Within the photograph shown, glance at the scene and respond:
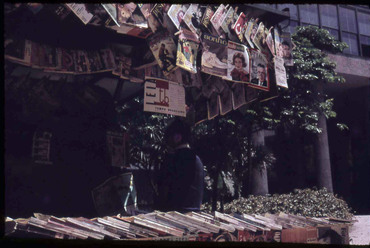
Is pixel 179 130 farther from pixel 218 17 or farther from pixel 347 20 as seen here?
pixel 347 20

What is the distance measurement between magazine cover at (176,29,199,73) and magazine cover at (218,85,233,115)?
156 centimetres

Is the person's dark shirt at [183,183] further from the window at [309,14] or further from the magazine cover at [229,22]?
the window at [309,14]

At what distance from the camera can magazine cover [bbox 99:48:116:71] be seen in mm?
5152

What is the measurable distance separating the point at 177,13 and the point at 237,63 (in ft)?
4.00

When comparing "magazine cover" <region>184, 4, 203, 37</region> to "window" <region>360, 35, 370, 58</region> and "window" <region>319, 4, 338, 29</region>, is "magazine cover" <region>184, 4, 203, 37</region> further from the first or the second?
"window" <region>360, 35, 370, 58</region>

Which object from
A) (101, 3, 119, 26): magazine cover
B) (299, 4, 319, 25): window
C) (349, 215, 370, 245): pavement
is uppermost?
(299, 4, 319, 25): window

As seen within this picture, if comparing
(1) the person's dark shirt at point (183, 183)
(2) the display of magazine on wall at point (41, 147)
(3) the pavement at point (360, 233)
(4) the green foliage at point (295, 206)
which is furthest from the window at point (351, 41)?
(2) the display of magazine on wall at point (41, 147)

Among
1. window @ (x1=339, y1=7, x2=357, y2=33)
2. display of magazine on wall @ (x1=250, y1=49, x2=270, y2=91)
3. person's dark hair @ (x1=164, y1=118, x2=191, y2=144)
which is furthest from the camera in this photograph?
window @ (x1=339, y1=7, x2=357, y2=33)

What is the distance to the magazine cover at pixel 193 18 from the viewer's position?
191 inches

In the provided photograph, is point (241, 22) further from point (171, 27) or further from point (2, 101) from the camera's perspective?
point (2, 101)

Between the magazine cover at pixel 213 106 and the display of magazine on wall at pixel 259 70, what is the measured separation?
37.7 inches

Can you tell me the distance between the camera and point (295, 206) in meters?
13.3

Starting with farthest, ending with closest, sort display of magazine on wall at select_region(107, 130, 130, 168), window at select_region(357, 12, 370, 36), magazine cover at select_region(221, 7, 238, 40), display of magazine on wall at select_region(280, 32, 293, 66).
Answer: window at select_region(357, 12, 370, 36)
display of magazine on wall at select_region(280, 32, 293, 66)
display of magazine on wall at select_region(107, 130, 130, 168)
magazine cover at select_region(221, 7, 238, 40)

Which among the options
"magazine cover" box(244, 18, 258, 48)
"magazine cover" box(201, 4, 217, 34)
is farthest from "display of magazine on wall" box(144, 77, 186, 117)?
"magazine cover" box(244, 18, 258, 48)
